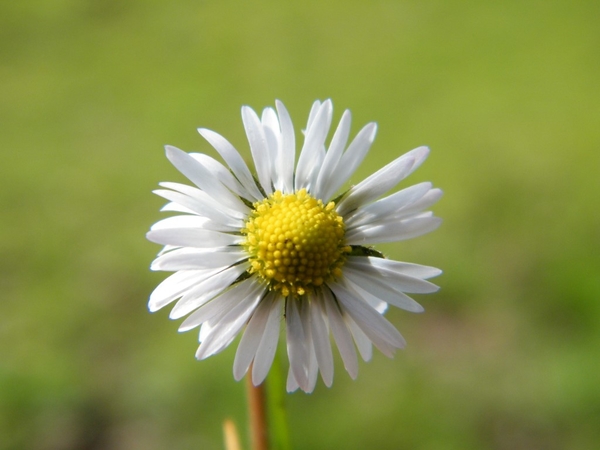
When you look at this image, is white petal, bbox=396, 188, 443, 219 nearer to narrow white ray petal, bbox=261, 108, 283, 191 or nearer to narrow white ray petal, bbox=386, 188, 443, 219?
narrow white ray petal, bbox=386, 188, 443, 219

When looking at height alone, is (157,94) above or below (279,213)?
above

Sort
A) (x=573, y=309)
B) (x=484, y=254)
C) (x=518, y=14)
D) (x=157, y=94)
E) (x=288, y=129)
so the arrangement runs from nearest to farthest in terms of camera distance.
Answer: (x=288, y=129), (x=573, y=309), (x=484, y=254), (x=157, y=94), (x=518, y=14)

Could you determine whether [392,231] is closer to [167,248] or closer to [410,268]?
[410,268]

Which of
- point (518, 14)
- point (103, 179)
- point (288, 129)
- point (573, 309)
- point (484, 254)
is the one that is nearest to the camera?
point (288, 129)

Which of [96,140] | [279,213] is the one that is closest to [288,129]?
[279,213]

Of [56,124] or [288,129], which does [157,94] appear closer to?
[56,124]

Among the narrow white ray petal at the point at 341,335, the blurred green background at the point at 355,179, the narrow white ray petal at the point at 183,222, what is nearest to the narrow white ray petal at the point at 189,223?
the narrow white ray petal at the point at 183,222

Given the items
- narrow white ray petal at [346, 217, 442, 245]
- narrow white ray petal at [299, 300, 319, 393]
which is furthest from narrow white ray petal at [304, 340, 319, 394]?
narrow white ray petal at [346, 217, 442, 245]
